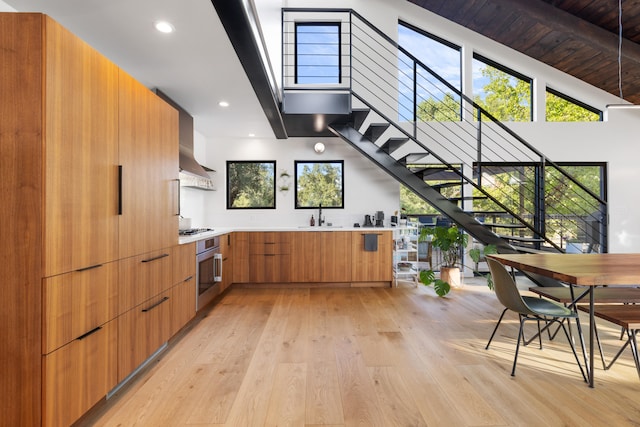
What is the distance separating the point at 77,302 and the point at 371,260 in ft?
12.4

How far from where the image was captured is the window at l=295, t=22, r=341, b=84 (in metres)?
5.36

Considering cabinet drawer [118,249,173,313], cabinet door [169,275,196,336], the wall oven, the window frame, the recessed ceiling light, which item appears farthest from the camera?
the window frame

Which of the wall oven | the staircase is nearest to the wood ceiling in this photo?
the staircase

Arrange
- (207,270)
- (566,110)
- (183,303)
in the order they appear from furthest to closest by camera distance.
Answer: (566,110), (207,270), (183,303)

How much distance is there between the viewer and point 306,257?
4.76m

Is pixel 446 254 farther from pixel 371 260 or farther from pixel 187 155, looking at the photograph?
pixel 187 155

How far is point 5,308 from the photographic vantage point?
1.35 metres

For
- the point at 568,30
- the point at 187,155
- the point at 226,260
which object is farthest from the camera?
the point at 568,30

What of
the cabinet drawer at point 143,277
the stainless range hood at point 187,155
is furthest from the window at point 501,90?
the cabinet drawer at point 143,277

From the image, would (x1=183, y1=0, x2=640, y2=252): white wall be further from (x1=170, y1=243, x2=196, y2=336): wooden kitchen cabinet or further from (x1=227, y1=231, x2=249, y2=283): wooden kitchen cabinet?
(x1=170, y1=243, x2=196, y2=336): wooden kitchen cabinet

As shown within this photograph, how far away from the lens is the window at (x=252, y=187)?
5.38m

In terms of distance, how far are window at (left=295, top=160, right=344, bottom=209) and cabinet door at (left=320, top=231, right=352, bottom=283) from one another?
76 cm

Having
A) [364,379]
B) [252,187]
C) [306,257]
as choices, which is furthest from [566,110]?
[364,379]

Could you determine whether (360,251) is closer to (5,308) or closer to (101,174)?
(101,174)
